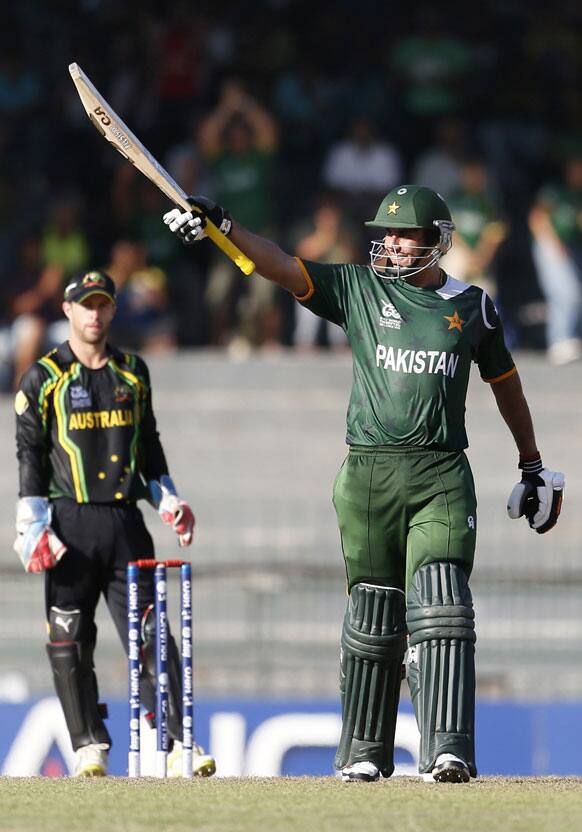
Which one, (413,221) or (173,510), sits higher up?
(413,221)

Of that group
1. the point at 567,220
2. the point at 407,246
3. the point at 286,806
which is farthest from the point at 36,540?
the point at 567,220

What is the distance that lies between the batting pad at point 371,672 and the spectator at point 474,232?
27.0 feet

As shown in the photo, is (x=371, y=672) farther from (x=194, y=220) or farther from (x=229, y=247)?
(x=194, y=220)

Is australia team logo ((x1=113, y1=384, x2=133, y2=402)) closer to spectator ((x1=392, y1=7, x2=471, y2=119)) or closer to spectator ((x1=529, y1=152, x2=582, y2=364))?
spectator ((x1=529, y1=152, x2=582, y2=364))

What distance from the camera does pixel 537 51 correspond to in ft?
57.7

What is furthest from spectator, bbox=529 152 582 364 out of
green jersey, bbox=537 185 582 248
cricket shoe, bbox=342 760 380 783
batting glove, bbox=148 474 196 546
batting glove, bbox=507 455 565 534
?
cricket shoe, bbox=342 760 380 783

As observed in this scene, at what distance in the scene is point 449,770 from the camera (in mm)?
5914

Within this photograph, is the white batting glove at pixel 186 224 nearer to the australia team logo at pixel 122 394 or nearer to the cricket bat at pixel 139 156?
the cricket bat at pixel 139 156

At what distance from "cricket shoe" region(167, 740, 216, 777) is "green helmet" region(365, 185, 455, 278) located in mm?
2055

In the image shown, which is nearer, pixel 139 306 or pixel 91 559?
pixel 91 559

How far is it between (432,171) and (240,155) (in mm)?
1672

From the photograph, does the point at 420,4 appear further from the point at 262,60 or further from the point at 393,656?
the point at 393,656

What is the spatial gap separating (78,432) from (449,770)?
2.26 m

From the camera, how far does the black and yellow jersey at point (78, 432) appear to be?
734cm
